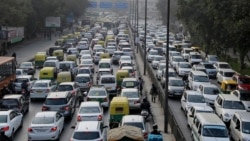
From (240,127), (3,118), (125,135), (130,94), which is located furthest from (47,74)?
(125,135)

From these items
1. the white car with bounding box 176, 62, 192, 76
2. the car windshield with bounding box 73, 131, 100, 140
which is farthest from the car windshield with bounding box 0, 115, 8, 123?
the white car with bounding box 176, 62, 192, 76

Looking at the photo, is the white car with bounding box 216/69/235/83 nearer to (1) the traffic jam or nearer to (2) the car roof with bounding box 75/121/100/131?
(1) the traffic jam

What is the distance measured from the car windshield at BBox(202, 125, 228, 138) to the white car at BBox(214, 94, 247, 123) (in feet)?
16.5

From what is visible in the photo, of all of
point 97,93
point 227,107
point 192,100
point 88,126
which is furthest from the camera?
point 97,93

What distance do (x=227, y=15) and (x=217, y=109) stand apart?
24.3 metres

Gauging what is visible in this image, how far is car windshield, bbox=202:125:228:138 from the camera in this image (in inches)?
848

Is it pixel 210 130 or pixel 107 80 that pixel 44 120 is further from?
pixel 107 80

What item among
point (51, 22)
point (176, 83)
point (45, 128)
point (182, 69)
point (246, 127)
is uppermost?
point (51, 22)

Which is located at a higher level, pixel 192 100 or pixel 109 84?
pixel 109 84

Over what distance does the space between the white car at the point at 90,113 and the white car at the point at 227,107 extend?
681cm

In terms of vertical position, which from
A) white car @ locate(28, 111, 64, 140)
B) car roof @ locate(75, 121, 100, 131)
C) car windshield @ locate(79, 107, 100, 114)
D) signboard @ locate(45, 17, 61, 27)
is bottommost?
white car @ locate(28, 111, 64, 140)

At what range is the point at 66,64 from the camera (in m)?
45.9

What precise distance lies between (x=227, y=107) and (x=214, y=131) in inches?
243

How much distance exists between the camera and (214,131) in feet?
71.1
